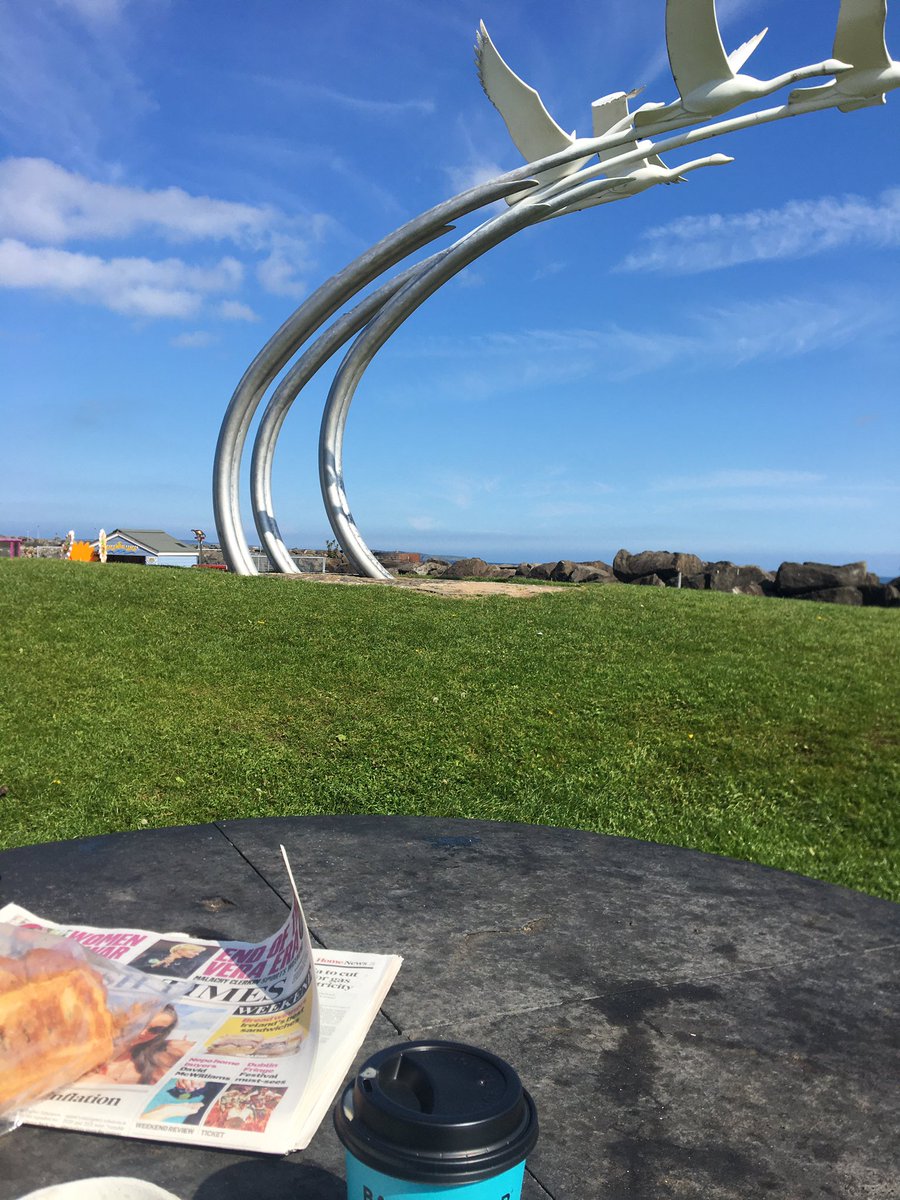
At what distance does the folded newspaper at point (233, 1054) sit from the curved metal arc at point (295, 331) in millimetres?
11005

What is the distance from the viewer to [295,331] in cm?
1202

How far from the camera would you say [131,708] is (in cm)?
598

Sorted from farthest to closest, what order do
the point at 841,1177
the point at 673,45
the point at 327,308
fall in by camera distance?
1. the point at 327,308
2. the point at 673,45
3. the point at 841,1177

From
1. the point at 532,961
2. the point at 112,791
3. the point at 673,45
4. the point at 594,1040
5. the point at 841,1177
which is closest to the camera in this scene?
the point at 841,1177

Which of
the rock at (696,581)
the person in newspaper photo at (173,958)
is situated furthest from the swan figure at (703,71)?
the person in newspaper photo at (173,958)

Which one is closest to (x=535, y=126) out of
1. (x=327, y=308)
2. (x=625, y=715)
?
(x=327, y=308)

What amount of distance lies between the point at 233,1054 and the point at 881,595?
16.3 m

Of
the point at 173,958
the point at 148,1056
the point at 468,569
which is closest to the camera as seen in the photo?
the point at 148,1056

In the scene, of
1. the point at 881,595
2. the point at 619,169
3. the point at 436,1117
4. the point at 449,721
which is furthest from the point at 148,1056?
the point at 881,595

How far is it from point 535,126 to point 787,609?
6.66m

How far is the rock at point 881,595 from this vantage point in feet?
51.0

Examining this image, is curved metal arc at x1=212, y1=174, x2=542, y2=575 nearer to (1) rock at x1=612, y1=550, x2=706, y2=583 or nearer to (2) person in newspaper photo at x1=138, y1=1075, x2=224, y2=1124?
(1) rock at x1=612, y1=550, x2=706, y2=583

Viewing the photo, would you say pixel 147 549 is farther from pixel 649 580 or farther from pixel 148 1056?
pixel 148 1056

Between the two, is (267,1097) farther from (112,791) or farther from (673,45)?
(673,45)
